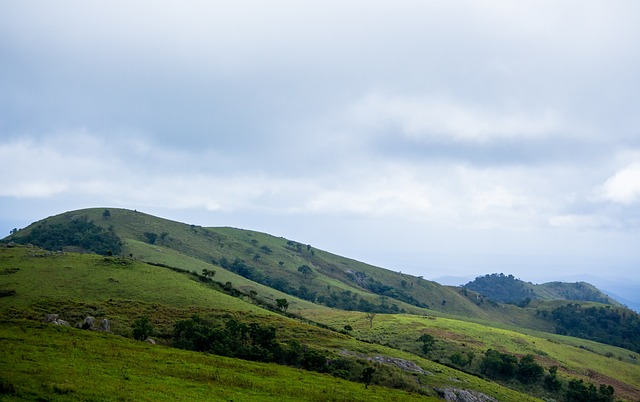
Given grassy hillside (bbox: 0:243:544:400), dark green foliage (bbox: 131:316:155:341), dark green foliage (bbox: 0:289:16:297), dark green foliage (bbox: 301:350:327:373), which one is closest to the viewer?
grassy hillside (bbox: 0:243:544:400)

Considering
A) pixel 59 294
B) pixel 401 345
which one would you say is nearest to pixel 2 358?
pixel 59 294

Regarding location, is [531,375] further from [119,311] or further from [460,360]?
[119,311]

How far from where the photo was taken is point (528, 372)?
4154 inches

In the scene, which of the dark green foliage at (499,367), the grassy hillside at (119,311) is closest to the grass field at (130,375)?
the grassy hillside at (119,311)

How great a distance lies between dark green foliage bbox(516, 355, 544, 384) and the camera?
104562 mm

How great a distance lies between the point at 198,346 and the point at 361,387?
2568 cm

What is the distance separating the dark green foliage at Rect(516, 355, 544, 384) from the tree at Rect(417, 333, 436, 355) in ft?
71.9

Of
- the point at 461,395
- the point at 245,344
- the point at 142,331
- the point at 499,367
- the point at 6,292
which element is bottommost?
the point at 499,367

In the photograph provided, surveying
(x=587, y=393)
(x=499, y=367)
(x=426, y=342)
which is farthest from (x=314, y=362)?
(x=587, y=393)

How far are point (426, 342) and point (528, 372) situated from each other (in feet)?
85.3

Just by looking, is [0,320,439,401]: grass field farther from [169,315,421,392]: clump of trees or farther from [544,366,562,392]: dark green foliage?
[544,366,562,392]: dark green foliage

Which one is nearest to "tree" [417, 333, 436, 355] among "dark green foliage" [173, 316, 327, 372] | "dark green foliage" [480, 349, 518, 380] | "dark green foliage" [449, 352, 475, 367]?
"dark green foliage" [449, 352, 475, 367]

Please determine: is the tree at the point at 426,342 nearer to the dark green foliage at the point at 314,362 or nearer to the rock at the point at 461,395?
the rock at the point at 461,395

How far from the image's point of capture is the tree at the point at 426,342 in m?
110
